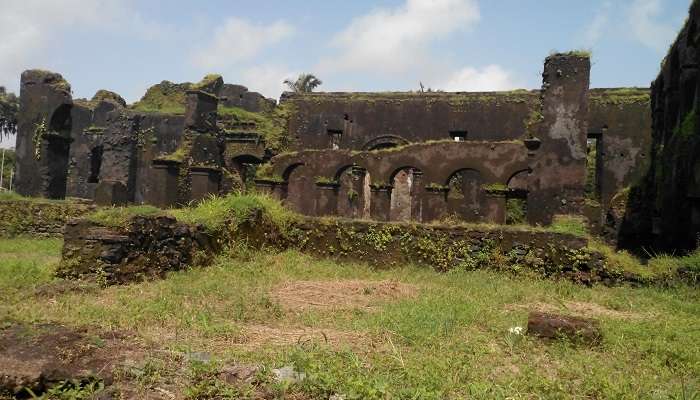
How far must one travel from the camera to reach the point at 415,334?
15.9 ft

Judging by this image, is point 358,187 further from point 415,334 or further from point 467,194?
point 415,334

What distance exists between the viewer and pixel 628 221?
43.7 feet

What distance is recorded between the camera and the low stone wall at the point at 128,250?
691cm

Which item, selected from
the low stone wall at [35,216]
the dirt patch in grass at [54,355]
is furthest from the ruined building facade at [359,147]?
the dirt patch in grass at [54,355]

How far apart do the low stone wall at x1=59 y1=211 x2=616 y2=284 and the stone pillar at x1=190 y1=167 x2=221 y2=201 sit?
20.4 ft

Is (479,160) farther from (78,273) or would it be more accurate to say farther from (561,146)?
(78,273)

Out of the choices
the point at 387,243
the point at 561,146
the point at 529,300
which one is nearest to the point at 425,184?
the point at 561,146

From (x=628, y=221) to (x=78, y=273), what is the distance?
11.9m

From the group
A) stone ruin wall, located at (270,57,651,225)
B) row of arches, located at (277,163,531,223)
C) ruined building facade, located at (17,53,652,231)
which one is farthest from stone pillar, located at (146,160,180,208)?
row of arches, located at (277,163,531,223)

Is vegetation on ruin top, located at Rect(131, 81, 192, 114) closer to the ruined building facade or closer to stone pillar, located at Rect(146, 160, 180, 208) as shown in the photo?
the ruined building facade

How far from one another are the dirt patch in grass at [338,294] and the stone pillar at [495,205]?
7530 mm

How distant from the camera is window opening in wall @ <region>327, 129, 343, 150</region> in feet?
77.8

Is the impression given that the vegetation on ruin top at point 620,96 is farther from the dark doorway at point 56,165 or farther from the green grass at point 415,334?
the dark doorway at point 56,165

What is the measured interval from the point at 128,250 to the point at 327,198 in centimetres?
1060
